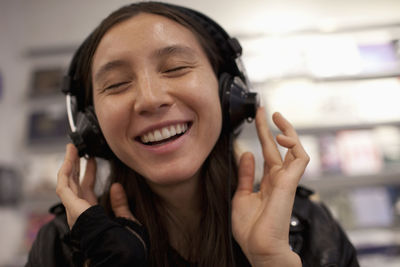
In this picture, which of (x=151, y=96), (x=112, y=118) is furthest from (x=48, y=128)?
(x=151, y=96)

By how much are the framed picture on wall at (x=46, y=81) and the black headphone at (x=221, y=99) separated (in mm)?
1534

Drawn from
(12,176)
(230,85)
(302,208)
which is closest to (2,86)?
(12,176)

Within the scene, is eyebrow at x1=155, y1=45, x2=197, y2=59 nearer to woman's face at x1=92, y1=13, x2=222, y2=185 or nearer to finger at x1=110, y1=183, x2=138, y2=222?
woman's face at x1=92, y1=13, x2=222, y2=185

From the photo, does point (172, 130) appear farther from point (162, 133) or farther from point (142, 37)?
point (142, 37)

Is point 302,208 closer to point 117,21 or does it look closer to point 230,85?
point 230,85

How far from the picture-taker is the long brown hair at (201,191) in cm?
78

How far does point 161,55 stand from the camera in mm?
698

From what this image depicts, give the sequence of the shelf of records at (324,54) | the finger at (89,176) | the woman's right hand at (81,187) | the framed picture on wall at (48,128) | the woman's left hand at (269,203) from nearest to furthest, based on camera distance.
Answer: the woman's left hand at (269,203), the woman's right hand at (81,187), the finger at (89,176), the shelf of records at (324,54), the framed picture on wall at (48,128)

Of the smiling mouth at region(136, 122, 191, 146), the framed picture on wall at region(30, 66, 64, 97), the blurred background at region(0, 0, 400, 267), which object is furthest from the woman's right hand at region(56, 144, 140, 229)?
the framed picture on wall at region(30, 66, 64, 97)

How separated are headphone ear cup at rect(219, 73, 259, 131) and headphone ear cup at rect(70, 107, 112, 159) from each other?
419 mm

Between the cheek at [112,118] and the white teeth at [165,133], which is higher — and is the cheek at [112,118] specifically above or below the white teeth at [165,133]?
above

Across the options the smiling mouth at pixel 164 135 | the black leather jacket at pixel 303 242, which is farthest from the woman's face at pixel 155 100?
the black leather jacket at pixel 303 242

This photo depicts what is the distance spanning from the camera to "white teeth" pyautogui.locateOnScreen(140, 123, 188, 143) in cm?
71

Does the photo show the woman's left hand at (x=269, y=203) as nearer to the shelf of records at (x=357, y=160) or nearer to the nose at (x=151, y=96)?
the nose at (x=151, y=96)
